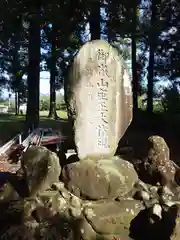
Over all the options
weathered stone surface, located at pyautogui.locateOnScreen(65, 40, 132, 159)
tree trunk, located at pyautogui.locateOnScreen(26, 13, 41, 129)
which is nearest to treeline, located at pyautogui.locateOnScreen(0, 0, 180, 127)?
tree trunk, located at pyautogui.locateOnScreen(26, 13, 41, 129)

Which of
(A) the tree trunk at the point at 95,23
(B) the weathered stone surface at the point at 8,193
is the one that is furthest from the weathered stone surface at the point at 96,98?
(A) the tree trunk at the point at 95,23

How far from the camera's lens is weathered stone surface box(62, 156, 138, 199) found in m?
4.25

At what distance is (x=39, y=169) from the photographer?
409cm

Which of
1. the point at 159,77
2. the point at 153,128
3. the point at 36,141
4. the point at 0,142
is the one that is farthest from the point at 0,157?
the point at 159,77

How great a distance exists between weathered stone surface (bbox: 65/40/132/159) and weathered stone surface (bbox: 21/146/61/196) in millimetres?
574

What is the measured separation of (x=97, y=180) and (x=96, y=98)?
1.12m

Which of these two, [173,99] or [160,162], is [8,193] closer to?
[160,162]

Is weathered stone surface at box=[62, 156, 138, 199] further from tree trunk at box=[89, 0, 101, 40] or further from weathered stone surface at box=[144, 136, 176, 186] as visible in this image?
tree trunk at box=[89, 0, 101, 40]

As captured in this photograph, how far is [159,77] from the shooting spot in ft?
57.2

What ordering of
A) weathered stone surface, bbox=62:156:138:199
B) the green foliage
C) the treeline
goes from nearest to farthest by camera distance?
weathered stone surface, bbox=62:156:138:199
the treeline
the green foliage

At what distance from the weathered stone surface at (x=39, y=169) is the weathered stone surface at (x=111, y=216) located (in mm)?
567

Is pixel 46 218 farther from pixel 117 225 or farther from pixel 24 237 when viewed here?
pixel 117 225

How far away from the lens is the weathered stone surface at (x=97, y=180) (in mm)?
4246

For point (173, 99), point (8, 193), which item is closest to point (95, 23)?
point (173, 99)
